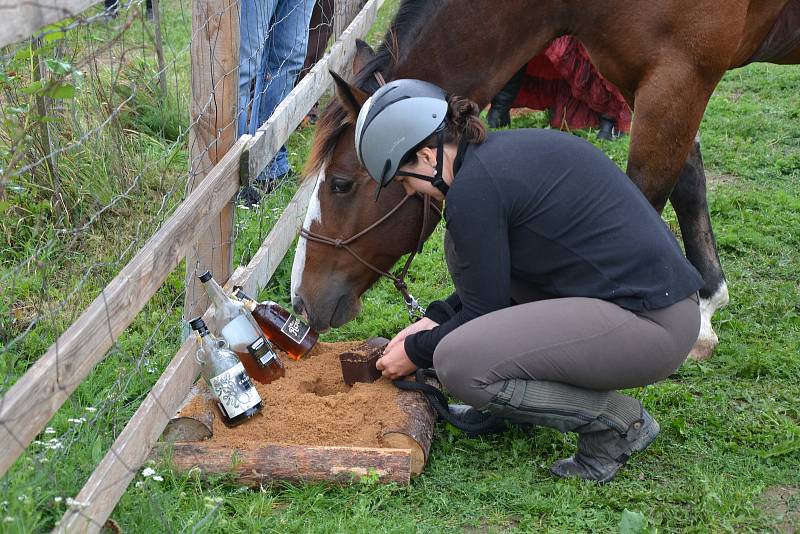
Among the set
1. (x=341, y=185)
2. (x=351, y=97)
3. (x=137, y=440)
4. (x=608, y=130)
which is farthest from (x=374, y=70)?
(x=608, y=130)

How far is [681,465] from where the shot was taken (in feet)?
11.1

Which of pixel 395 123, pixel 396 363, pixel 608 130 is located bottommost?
pixel 608 130

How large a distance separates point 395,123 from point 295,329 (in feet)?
3.82

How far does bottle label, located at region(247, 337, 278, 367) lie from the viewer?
3511mm

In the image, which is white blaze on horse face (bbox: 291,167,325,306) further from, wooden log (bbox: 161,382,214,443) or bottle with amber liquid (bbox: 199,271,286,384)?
wooden log (bbox: 161,382,214,443)

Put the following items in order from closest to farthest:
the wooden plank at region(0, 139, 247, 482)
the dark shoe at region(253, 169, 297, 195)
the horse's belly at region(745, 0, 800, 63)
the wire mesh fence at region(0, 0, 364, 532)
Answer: the wooden plank at region(0, 139, 247, 482), the wire mesh fence at region(0, 0, 364, 532), the horse's belly at region(745, 0, 800, 63), the dark shoe at region(253, 169, 297, 195)

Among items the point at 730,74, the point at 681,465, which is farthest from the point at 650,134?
the point at 730,74

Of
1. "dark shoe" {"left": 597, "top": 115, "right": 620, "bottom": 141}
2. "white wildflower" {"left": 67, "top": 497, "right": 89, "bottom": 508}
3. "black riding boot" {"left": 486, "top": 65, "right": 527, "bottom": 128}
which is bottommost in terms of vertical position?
"dark shoe" {"left": 597, "top": 115, "right": 620, "bottom": 141}

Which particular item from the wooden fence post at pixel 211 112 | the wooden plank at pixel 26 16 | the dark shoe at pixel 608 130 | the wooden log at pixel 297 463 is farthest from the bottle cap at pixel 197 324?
the dark shoe at pixel 608 130

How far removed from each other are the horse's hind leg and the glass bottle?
7.69ft

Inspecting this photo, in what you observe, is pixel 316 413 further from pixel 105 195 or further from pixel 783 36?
pixel 783 36

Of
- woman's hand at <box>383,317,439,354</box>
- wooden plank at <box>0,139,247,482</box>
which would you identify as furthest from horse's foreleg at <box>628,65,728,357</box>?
wooden plank at <box>0,139,247,482</box>

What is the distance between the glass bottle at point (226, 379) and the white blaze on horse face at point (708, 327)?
6.87 ft

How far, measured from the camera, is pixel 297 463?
3121 mm
